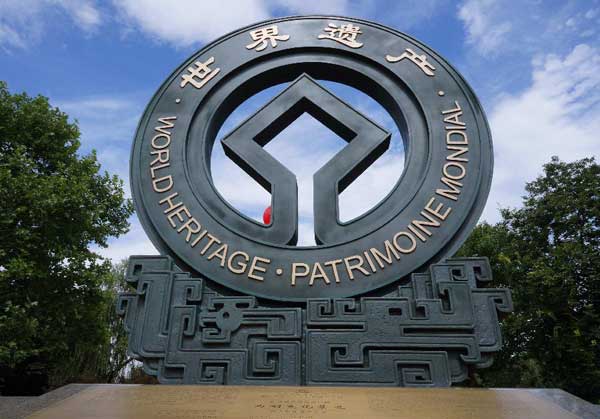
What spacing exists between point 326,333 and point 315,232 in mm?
1260

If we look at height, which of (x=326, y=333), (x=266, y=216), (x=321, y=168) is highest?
(x=321, y=168)

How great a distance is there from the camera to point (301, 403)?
3002 mm

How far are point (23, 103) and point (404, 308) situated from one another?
36.1 ft

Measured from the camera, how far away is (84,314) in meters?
11.5

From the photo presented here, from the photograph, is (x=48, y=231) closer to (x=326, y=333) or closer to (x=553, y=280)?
(x=326, y=333)

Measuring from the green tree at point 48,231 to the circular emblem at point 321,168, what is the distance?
19.0 ft

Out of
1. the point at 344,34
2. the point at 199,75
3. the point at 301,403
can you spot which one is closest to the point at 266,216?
the point at 199,75

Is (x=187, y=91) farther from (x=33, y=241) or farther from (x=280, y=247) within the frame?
(x=33, y=241)

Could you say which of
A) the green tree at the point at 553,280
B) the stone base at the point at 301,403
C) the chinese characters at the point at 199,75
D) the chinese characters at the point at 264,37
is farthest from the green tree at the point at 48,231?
the green tree at the point at 553,280

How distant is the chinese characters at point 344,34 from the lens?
5.97 m

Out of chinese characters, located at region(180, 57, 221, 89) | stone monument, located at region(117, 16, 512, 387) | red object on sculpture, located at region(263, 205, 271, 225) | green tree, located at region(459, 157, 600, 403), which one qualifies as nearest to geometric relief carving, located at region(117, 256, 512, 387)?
stone monument, located at region(117, 16, 512, 387)

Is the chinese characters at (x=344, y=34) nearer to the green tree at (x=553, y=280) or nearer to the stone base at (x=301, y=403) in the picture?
the stone base at (x=301, y=403)

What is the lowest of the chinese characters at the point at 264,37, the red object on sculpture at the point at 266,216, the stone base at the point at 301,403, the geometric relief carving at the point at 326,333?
the stone base at the point at 301,403

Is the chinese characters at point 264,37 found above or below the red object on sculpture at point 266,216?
above
